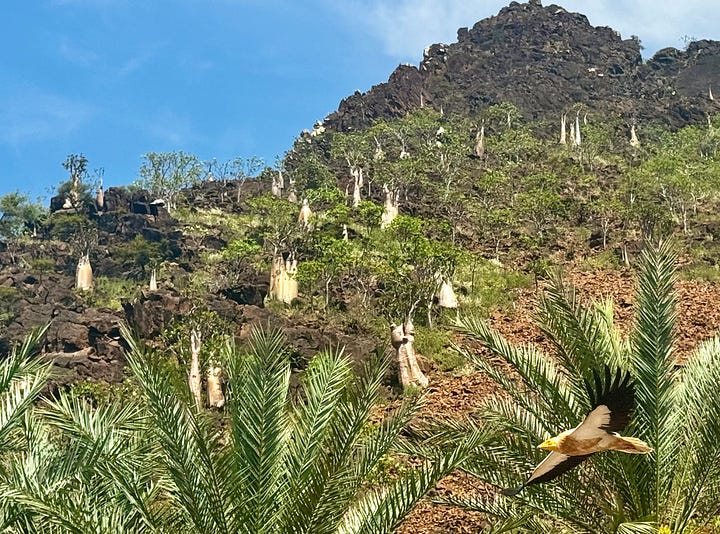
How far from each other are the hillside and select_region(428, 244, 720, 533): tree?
27 centimetres

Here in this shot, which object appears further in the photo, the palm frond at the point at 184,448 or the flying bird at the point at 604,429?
the palm frond at the point at 184,448

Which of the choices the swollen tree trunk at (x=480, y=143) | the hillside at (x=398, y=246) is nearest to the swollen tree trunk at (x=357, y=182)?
the hillside at (x=398, y=246)

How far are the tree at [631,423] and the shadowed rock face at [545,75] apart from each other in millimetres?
70915

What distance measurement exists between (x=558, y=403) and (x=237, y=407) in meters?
3.01

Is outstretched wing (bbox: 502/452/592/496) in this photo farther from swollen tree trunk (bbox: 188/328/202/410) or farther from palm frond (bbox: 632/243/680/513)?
swollen tree trunk (bbox: 188/328/202/410)

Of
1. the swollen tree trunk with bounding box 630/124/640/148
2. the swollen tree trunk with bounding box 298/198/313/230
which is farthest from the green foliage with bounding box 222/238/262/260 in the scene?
the swollen tree trunk with bounding box 630/124/640/148

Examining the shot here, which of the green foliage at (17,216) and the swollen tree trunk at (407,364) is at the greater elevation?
the green foliage at (17,216)

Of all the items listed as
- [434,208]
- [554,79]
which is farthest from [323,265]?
[554,79]

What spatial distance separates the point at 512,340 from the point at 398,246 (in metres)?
10.5

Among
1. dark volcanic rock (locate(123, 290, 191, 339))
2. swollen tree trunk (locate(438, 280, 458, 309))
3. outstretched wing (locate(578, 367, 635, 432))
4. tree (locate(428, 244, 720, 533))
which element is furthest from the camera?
dark volcanic rock (locate(123, 290, 191, 339))

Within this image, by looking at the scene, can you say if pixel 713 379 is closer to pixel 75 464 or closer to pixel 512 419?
pixel 512 419

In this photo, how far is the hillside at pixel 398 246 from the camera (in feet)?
67.1

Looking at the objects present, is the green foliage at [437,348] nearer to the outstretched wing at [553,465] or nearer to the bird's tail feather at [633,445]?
the outstretched wing at [553,465]

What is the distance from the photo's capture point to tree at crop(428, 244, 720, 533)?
21.6ft
